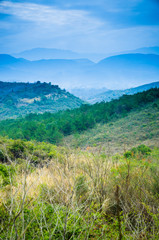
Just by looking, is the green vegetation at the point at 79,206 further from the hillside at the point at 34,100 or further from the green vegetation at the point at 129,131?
the hillside at the point at 34,100

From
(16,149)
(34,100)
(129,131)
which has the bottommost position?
(129,131)

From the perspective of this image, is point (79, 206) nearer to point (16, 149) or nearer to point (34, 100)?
point (16, 149)

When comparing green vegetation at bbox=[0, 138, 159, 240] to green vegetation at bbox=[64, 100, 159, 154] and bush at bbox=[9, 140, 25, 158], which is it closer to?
bush at bbox=[9, 140, 25, 158]

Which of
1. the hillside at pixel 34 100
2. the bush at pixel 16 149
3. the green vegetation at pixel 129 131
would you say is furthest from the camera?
the hillside at pixel 34 100

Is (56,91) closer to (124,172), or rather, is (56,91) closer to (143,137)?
(143,137)

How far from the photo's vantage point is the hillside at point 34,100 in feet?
330

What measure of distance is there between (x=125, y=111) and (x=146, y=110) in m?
4.90

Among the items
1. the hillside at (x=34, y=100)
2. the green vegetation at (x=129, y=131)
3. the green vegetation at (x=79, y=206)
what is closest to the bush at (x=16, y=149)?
the green vegetation at (x=79, y=206)

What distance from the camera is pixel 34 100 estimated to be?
108m

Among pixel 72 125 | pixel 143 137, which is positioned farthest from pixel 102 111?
pixel 143 137

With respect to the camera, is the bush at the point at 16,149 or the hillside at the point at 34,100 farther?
the hillside at the point at 34,100

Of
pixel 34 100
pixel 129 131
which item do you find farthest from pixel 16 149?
pixel 34 100

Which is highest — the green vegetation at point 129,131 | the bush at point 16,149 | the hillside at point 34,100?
the hillside at point 34,100

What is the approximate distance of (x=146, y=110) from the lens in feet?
119
